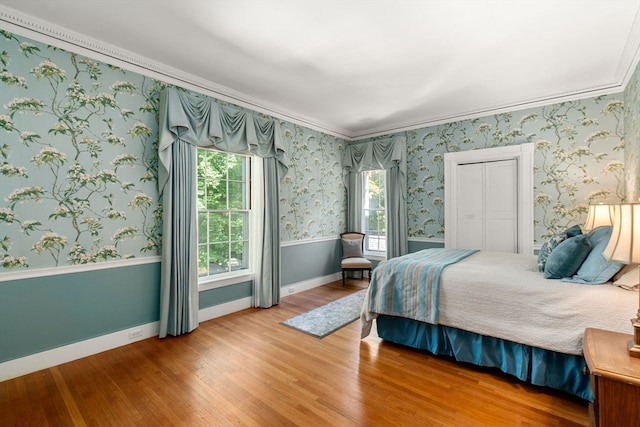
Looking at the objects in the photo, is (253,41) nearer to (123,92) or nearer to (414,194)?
(123,92)

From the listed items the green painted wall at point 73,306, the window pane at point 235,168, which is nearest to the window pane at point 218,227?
the window pane at point 235,168

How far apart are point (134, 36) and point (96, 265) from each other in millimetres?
2057

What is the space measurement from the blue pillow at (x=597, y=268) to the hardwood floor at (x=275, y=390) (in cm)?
82

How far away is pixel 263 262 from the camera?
3.89 meters

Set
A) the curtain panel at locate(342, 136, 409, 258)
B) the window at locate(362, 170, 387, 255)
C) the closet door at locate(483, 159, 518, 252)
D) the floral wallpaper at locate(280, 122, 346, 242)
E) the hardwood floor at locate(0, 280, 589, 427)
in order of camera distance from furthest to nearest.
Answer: the window at locate(362, 170, 387, 255), the curtain panel at locate(342, 136, 409, 258), the floral wallpaper at locate(280, 122, 346, 242), the closet door at locate(483, 159, 518, 252), the hardwood floor at locate(0, 280, 589, 427)

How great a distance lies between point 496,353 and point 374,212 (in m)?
3.40

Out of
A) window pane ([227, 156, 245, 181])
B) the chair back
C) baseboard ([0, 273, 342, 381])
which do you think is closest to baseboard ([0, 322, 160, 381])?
baseboard ([0, 273, 342, 381])

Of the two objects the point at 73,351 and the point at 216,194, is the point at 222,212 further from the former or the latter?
the point at 73,351

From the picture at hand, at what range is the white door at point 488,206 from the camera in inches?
Result: 160

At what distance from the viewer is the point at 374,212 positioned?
5.49m

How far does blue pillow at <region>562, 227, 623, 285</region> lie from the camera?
6.73ft

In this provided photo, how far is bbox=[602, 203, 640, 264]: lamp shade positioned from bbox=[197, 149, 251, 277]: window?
3483 millimetres

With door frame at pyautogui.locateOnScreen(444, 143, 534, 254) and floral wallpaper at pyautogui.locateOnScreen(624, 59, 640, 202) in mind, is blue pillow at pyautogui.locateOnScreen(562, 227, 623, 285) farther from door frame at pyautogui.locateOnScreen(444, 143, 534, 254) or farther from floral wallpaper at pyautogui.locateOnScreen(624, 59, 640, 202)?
door frame at pyautogui.locateOnScreen(444, 143, 534, 254)

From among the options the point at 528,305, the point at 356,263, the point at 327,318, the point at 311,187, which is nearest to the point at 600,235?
the point at 528,305
